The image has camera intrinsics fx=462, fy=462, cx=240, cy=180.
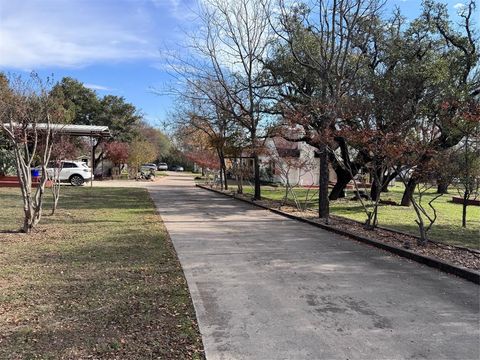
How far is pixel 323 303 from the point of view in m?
5.29

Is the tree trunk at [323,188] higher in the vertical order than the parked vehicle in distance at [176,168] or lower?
lower

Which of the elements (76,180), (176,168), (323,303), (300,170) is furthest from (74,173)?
(176,168)

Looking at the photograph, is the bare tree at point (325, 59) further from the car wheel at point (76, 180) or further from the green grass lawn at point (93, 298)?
the car wheel at point (76, 180)

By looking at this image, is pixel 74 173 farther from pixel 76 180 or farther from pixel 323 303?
pixel 323 303

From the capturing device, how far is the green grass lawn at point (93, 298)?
3943mm

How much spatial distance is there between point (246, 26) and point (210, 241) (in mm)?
12073

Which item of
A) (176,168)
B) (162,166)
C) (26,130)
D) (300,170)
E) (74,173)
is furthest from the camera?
(176,168)

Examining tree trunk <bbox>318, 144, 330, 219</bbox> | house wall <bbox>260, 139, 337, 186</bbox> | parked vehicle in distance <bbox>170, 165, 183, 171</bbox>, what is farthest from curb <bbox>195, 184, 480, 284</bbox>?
parked vehicle in distance <bbox>170, 165, 183, 171</bbox>

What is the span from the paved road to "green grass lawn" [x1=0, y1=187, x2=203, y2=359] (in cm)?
32

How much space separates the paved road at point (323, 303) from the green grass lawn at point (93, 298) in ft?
1.06

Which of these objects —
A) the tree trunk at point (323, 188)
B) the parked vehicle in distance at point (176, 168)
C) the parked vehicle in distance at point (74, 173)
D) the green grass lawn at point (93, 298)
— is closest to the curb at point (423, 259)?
the tree trunk at point (323, 188)

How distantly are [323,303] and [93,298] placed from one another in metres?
2.62

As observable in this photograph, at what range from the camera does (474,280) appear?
21.3ft

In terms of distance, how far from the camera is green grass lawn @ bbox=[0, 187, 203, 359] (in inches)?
155
